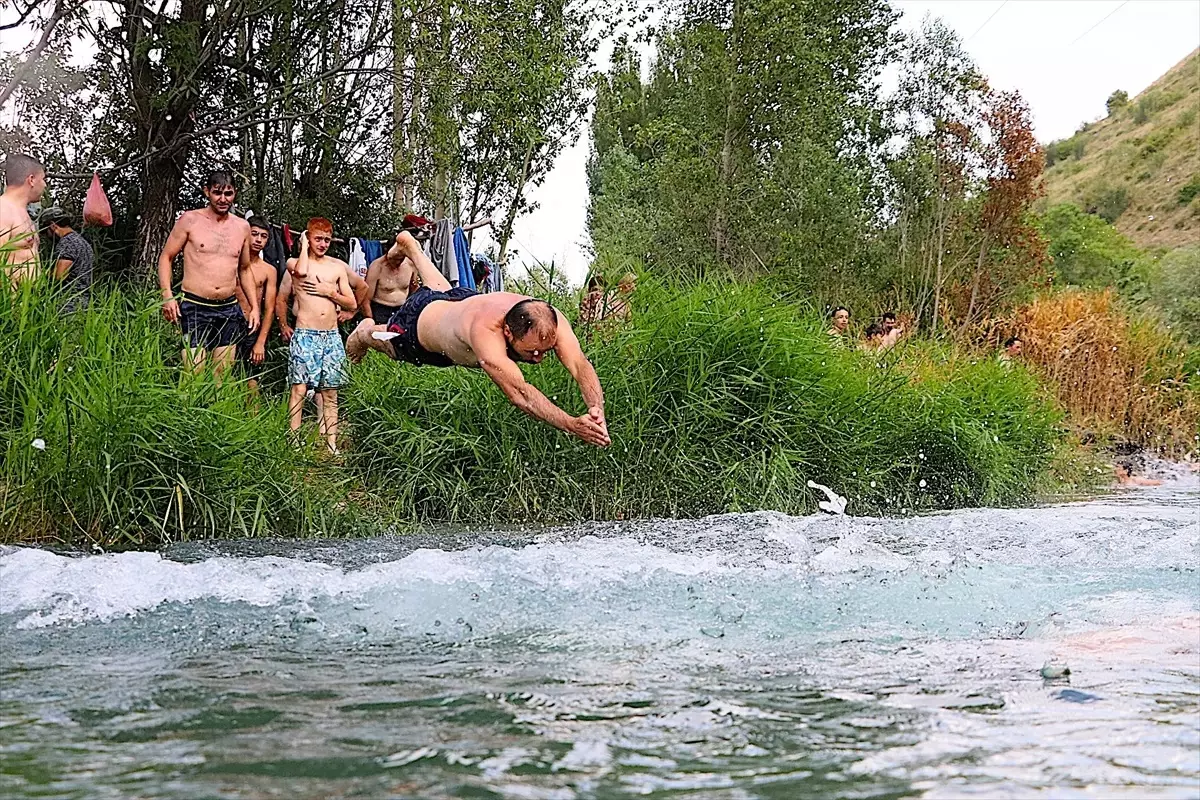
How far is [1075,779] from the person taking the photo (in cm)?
221

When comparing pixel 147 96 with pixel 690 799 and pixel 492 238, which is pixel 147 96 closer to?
pixel 492 238

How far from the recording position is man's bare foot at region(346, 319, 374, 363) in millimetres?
7023

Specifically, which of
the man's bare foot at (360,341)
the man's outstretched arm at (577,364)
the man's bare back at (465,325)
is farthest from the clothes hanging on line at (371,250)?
the man's outstretched arm at (577,364)

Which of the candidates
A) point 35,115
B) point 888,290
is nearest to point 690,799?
point 35,115

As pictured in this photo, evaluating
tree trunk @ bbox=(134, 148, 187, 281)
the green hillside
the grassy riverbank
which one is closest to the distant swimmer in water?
the grassy riverbank

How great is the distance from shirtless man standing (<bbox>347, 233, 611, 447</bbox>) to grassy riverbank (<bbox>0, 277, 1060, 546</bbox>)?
2.97 ft

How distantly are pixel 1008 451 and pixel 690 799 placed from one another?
7905 millimetres

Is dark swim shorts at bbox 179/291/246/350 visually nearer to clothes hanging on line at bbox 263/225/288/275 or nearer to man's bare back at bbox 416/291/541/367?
clothes hanging on line at bbox 263/225/288/275

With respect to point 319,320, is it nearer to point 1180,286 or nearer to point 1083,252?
point 1180,286

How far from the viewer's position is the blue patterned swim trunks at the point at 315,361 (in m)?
8.41

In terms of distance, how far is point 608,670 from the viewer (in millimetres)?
3180

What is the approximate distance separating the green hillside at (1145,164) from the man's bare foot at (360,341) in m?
51.6

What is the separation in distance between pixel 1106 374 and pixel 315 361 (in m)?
10.2

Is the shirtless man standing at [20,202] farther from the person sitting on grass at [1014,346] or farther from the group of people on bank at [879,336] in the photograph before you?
the person sitting on grass at [1014,346]
